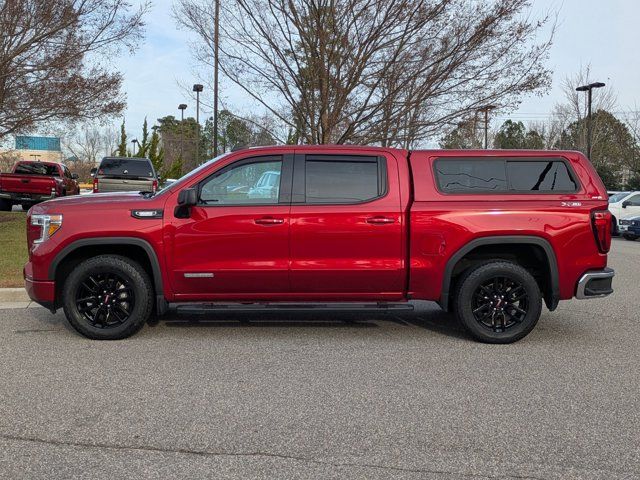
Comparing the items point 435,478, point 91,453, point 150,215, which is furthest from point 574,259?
point 91,453

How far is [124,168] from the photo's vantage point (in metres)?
18.3

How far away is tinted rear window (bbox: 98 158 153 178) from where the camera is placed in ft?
59.5

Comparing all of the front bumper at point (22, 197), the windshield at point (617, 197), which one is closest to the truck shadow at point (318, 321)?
the front bumper at point (22, 197)

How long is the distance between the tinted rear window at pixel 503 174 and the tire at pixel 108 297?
3105 millimetres

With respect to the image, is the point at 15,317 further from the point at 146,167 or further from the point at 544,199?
the point at 146,167

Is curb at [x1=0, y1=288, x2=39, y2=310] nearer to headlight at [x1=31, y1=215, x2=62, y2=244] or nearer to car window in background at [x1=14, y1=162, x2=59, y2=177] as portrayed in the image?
headlight at [x1=31, y1=215, x2=62, y2=244]

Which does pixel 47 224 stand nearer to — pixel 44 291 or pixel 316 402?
pixel 44 291

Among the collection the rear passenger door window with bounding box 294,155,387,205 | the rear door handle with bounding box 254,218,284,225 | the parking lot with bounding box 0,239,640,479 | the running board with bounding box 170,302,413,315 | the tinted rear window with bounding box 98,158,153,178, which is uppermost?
the tinted rear window with bounding box 98,158,153,178

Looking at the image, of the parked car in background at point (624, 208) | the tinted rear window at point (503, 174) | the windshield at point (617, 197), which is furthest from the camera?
the windshield at point (617, 197)

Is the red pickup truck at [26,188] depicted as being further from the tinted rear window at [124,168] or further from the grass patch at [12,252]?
the grass patch at [12,252]

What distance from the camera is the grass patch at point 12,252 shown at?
8.35 meters

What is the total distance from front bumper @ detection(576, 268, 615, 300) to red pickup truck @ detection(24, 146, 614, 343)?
0.01 m

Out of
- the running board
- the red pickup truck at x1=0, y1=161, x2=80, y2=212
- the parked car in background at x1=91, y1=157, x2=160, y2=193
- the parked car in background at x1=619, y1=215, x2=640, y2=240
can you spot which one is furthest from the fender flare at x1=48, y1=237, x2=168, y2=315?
the parked car in background at x1=619, y1=215, x2=640, y2=240

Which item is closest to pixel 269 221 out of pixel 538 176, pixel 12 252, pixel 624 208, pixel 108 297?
pixel 108 297
